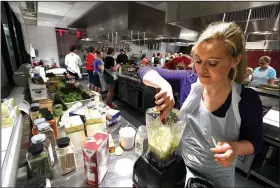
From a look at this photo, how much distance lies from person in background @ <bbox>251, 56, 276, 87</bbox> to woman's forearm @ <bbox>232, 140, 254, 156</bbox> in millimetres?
3265

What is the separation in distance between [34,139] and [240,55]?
969 mm

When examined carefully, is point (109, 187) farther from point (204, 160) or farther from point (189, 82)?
point (189, 82)

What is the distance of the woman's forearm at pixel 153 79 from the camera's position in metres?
0.79

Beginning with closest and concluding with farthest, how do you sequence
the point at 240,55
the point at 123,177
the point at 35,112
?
1. the point at 240,55
2. the point at 123,177
3. the point at 35,112

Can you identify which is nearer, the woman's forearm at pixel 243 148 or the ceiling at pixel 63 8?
the woman's forearm at pixel 243 148

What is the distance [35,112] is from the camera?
1.00 metres

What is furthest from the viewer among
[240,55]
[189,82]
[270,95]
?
[270,95]

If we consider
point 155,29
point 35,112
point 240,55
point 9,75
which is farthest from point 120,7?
point 240,55

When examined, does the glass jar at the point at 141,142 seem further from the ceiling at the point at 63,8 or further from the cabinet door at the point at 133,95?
the ceiling at the point at 63,8

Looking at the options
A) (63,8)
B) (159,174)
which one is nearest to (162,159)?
(159,174)

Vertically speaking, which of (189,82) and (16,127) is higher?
(189,82)

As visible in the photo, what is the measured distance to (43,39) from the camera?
25.3ft

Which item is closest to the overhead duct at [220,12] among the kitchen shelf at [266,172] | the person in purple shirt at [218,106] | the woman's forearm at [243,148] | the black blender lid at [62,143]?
the person in purple shirt at [218,106]

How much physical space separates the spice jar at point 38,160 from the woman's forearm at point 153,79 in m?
0.61
